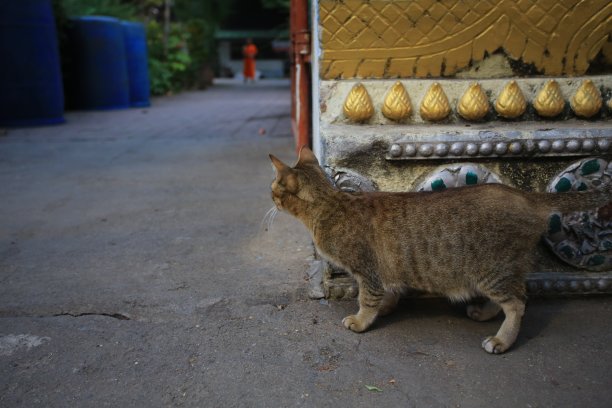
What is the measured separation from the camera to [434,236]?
2256 millimetres

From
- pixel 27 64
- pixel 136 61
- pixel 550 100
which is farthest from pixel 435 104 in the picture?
pixel 136 61

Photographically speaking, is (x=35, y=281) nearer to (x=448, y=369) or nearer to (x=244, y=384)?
(x=244, y=384)

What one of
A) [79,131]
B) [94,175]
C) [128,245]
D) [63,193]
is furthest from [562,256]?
[79,131]

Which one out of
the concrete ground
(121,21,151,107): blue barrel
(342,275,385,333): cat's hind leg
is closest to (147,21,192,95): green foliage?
(121,21,151,107): blue barrel

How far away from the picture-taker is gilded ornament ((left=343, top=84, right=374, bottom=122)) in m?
2.65

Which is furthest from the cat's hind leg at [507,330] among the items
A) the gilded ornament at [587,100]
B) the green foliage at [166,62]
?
the green foliage at [166,62]

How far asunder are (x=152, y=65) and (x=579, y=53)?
16314 mm

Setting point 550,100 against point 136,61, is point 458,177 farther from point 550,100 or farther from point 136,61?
point 136,61

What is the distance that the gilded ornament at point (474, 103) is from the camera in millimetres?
2604

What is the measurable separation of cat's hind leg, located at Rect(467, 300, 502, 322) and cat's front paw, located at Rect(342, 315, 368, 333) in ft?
1.72

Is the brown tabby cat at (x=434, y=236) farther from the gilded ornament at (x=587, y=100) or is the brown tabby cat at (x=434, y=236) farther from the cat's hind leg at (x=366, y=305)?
the gilded ornament at (x=587, y=100)

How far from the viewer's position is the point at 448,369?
6.81 feet

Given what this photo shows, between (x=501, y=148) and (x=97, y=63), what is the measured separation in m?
11.2

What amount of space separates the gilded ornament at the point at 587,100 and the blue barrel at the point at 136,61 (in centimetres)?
1192
